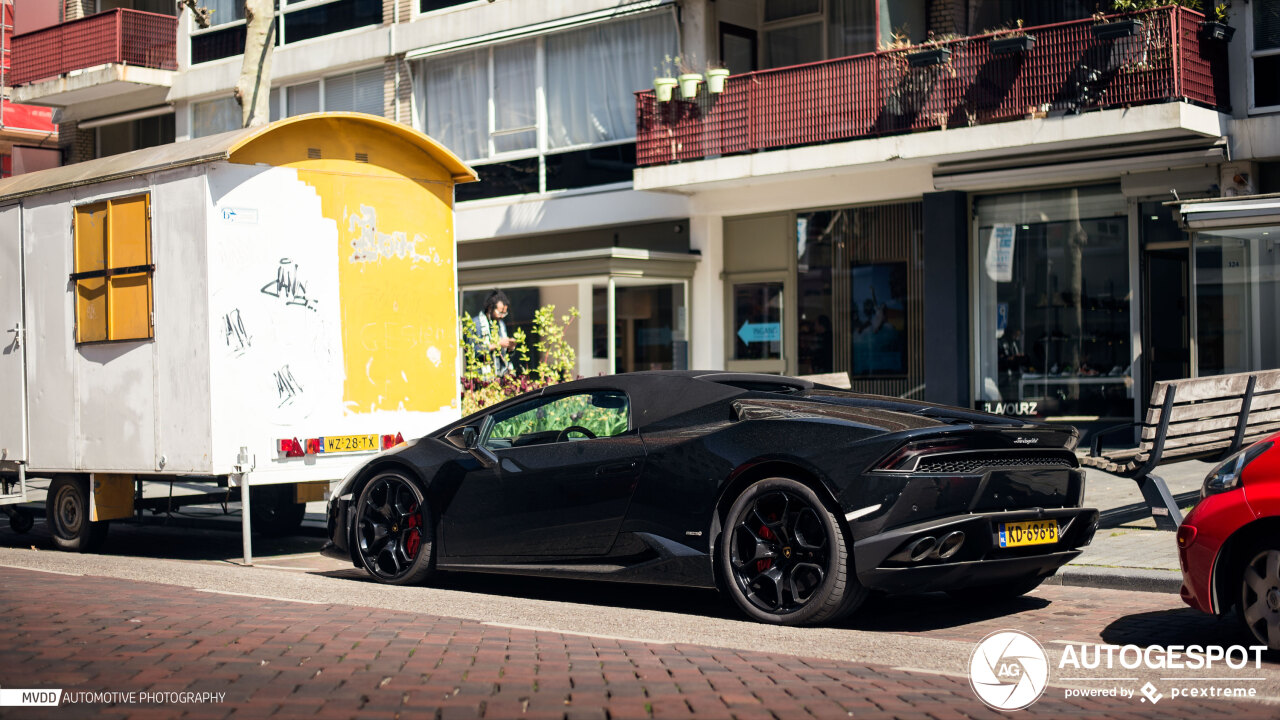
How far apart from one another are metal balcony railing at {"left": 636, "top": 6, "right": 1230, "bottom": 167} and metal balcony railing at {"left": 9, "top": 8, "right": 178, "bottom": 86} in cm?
1404

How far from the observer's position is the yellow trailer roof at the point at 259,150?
32.4 ft

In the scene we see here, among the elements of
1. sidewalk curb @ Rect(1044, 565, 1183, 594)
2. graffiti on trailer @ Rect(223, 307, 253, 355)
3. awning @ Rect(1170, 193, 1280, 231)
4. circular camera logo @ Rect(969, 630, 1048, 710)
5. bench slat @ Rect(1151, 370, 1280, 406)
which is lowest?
sidewalk curb @ Rect(1044, 565, 1183, 594)

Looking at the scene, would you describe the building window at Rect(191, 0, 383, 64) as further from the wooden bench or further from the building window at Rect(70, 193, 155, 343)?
the wooden bench

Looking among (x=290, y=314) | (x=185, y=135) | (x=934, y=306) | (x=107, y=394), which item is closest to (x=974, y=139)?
(x=934, y=306)

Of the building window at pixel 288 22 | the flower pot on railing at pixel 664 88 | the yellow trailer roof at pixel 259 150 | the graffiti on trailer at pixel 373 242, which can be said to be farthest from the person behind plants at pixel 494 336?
the building window at pixel 288 22

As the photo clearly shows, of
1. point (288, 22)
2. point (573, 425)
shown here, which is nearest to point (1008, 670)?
point (573, 425)

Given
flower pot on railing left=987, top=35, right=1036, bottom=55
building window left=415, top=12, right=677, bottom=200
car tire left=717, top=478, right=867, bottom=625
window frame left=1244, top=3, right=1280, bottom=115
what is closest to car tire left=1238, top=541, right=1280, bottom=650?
car tire left=717, top=478, right=867, bottom=625

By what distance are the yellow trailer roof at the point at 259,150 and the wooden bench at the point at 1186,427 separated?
555cm

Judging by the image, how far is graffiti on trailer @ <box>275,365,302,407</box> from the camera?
10.1m

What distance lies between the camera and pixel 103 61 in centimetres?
2869

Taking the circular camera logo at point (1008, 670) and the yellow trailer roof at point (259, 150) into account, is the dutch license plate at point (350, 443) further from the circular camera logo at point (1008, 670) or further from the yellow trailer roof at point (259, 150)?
the circular camera logo at point (1008, 670)

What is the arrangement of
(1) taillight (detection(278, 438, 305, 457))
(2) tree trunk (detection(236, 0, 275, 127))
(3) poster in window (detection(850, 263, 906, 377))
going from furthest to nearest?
1. (3) poster in window (detection(850, 263, 906, 377))
2. (2) tree trunk (detection(236, 0, 275, 127))
3. (1) taillight (detection(278, 438, 305, 457))

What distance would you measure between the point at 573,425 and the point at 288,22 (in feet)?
68.1

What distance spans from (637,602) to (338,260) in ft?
13.3
